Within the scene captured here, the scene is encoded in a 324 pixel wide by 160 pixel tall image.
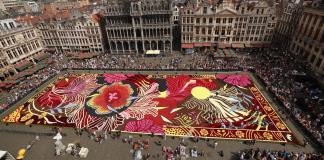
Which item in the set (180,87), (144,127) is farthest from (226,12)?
(144,127)

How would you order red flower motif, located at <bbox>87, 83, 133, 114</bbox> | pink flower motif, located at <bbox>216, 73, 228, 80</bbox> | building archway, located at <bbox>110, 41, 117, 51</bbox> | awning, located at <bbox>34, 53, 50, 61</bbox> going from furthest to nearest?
1. building archway, located at <bbox>110, 41, 117, 51</bbox>
2. awning, located at <bbox>34, 53, 50, 61</bbox>
3. pink flower motif, located at <bbox>216, 73, 228, 80</bbox>
4. red flower motif, located at <bbox>87, 83, 133, 114</bbox>

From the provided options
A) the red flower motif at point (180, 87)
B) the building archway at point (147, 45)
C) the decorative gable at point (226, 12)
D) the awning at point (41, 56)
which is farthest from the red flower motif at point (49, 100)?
the decorative gable at point (226, 12)

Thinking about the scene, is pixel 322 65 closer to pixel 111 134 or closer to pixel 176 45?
pixel 176 45

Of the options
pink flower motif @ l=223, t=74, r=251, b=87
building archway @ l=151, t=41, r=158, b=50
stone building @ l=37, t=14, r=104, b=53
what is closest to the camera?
pink flower motif @ l=223, t=74, r=251, b=87

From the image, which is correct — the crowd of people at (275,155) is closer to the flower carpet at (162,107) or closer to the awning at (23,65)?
the flower carpet at (162,107)

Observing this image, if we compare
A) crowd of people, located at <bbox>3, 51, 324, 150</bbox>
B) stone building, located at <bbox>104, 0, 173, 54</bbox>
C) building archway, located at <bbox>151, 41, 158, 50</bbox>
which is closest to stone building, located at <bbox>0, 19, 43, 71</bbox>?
crowd of people, located at <bbox>3, 51, 324, 150</bbox>

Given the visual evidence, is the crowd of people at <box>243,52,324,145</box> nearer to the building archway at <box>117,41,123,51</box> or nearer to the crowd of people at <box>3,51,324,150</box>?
the crowd of people at <box>3,51,324,150</box>
